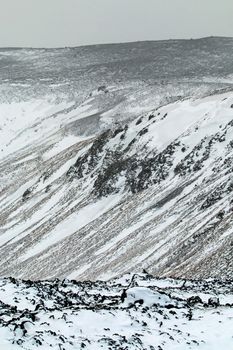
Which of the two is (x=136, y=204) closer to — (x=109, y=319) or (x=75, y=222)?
(x=75, y=222)

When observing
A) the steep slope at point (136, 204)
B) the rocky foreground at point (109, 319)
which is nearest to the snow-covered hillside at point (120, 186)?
the steep slope at point (136, 204)

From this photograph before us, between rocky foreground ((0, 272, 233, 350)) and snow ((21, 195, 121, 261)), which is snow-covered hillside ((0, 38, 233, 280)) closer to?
snow ((21, 195, 121, 261))

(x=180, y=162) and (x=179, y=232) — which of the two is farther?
(x=180, y=162)

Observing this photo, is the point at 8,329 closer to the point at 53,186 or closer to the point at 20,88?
the point at 53,186

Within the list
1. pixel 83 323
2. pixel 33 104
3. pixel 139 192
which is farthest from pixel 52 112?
pixel 83 323

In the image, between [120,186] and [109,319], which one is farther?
[120,186]

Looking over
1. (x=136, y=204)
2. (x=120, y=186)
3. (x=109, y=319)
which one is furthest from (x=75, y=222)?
(x=109, y=319)
